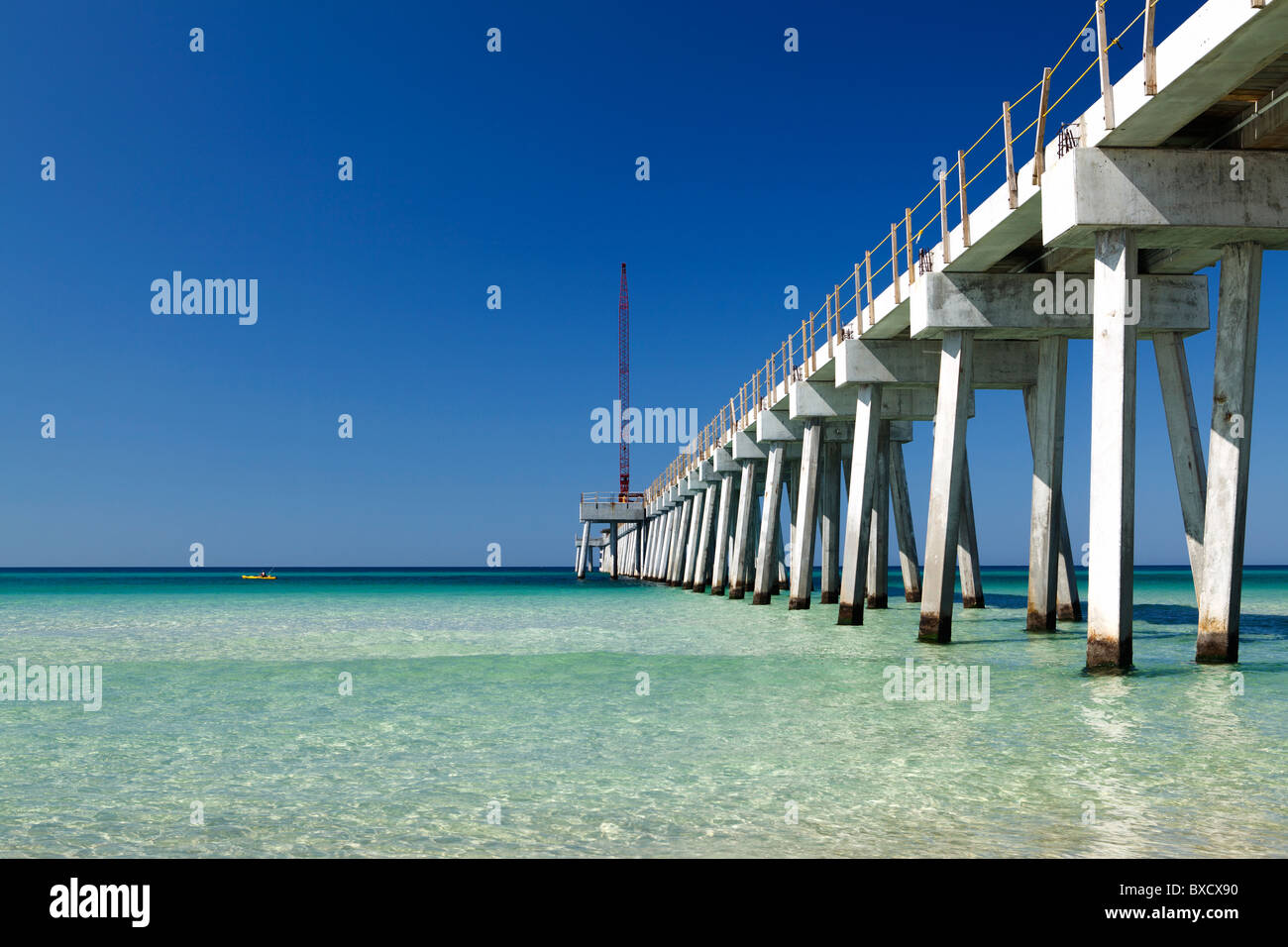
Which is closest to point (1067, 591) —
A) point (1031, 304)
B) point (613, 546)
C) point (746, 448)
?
point (1031, 304)

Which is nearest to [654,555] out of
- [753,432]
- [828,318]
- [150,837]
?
[753,432]

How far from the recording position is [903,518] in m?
29.5

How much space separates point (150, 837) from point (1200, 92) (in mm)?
11018

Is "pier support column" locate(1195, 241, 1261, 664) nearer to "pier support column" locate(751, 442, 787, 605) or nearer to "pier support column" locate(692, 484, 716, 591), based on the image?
"pier support column" locate(751, 442, 787, 605)

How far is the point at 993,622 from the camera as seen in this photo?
2161 centimetres

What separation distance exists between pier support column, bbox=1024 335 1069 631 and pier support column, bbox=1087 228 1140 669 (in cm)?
580

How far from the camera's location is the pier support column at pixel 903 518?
29484mm

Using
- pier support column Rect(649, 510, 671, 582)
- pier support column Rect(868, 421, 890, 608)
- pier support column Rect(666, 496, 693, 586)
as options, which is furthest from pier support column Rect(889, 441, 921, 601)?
pier support column Rect(649, 510, 671, 582)

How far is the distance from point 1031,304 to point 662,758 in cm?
1155

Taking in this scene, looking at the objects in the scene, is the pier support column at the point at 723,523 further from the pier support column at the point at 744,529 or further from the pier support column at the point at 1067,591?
the pier support column at the point at 1067,591

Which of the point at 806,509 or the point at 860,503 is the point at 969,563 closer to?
the point at 806,509

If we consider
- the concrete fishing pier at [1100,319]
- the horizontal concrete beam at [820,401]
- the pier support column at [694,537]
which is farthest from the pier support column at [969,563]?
the pier support column at [694,537]

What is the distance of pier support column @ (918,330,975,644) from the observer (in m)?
16.2
